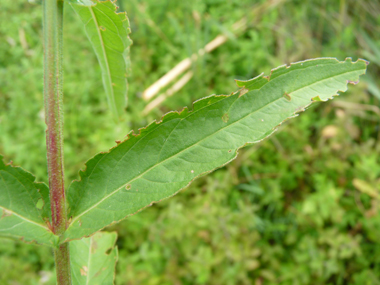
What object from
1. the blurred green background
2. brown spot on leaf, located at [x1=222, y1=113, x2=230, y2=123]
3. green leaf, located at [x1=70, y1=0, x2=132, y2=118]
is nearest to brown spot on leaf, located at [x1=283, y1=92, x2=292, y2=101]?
brown spot on leaf, located at [x1=222, y1=113, x2=230, y2=123]

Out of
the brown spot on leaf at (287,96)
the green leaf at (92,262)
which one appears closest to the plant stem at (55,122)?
the green leaf at (92,262)

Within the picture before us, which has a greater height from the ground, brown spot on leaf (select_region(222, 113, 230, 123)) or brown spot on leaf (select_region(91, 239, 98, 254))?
brown spot on leaf (select_region(222, 113, 230, 123))

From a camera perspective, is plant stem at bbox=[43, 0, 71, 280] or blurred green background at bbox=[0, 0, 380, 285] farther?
blurred green background at bbox=[0, 0, 380, 285]

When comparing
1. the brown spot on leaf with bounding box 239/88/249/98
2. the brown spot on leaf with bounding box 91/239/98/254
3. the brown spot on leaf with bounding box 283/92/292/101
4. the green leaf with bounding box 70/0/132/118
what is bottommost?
the brown spot on leaf with bounding box 91/239/98/254

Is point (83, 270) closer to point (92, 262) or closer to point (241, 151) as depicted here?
point (92, 262)

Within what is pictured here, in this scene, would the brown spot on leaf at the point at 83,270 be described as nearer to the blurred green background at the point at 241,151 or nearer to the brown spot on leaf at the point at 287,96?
the brown spot on leaf at the point at 287,96

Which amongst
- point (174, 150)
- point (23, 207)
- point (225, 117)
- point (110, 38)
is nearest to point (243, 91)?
point (225, 117)

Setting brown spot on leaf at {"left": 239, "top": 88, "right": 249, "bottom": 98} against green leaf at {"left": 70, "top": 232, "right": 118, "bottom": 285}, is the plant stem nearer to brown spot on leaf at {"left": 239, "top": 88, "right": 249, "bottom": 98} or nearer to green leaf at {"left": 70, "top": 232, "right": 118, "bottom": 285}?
green leaf at {"left": 70, "top": 232, "right": 118, "bottom": 285}
